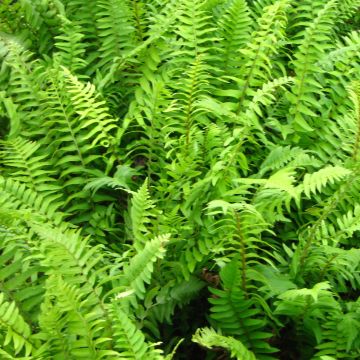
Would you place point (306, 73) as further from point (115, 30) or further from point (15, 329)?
point (15, 329)

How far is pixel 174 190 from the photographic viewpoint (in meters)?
2.36

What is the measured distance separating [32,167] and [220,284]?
3.12 feet

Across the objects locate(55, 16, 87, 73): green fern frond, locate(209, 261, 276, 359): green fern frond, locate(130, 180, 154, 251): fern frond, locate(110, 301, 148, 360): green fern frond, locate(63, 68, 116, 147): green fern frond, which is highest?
locate(55, 16, 87, 73): green fern frond

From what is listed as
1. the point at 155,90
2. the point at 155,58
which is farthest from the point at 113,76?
the point at 155,90

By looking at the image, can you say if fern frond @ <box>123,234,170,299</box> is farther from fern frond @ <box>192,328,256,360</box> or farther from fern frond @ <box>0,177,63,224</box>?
fern frond @ <box>0,177,63,224</box>

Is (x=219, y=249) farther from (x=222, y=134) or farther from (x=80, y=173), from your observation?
(x=80, y=173)

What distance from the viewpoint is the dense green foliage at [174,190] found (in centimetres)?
198

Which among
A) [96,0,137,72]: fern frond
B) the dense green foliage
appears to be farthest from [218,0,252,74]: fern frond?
[96,0,137,72]: fern frond

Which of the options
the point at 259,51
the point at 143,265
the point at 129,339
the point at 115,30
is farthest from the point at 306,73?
the point at 129,339

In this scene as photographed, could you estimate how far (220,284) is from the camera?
7.50 feet

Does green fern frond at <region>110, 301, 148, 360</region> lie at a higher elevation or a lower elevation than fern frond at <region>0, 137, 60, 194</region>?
lower

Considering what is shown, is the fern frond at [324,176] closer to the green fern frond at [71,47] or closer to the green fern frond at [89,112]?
the green fern frond at [89,112]

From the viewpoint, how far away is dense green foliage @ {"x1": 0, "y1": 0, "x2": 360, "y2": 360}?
198 centimetres

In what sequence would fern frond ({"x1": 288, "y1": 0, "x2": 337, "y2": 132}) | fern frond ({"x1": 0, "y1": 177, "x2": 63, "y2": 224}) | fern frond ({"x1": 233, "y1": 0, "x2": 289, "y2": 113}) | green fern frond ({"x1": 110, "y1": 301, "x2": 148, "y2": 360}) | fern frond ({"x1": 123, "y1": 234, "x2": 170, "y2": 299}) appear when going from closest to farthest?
1. green fern frond ({"x1": 110, "y1": 301, "x2": 148, "y2": 360})
2. fern frond ({"x1": 123, "y1": 234, "x2": 170, "y2": 299})
3. fern frond ({"x1": 0, "y1": 177, "x2": 63, "y2": 224})
4. fern frond ({"x1": 233, "y1": 0, "x2": 289, "y2": 113})
5. fern frond ({"x1": 288, "y1": 0, "x2": 337, "y2": 132})
